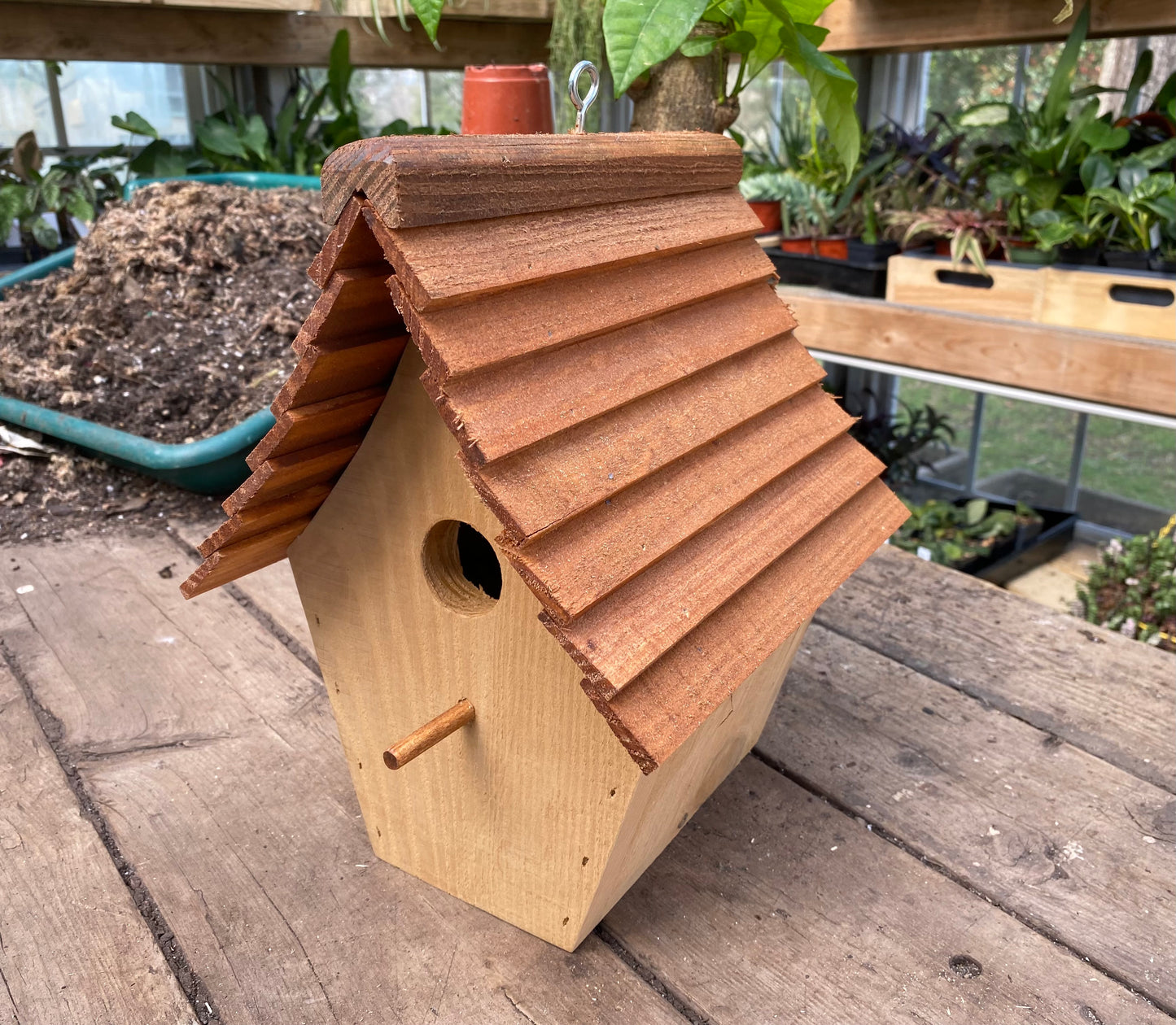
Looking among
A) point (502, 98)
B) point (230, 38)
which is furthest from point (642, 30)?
point (230, 38)

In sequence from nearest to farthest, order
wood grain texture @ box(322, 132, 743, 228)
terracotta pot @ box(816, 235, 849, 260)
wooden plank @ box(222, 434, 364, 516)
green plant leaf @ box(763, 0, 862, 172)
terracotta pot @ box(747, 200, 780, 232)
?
1. wood grain texture @ box(322, 132, 743, 228)
2. wooden plank @ box(222, 434, 364, 516)
3. green plant leaf @ box(763, 0, 862, 172)
4. terracotta pot @ box(816, 235, 849, 260)
5. terracotta pot @ box(747, 200, 780, 232)

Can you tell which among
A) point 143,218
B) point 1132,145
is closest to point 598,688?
point 1132,145

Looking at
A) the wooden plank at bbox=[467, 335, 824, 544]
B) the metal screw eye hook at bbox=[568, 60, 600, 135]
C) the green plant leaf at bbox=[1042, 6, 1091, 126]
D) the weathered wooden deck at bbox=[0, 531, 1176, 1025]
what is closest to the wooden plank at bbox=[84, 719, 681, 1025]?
the weathered wooden deck at bbox=[0, 531, 1176, 1025]

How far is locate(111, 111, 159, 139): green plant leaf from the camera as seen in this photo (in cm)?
264

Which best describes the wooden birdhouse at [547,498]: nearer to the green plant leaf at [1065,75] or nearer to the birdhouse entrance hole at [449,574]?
the birdhouse entrance hole at [449,574]

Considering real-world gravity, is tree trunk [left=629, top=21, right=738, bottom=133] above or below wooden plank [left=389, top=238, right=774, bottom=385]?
above

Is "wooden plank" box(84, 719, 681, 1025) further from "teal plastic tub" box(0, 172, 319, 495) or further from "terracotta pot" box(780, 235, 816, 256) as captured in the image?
"terracotta pot" box(780, 235, 816, 256)

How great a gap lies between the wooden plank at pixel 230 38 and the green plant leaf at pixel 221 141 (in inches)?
12.1

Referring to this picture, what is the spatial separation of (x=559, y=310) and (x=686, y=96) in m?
0.55

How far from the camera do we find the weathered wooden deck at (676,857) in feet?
2.48

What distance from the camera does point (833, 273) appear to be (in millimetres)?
2064

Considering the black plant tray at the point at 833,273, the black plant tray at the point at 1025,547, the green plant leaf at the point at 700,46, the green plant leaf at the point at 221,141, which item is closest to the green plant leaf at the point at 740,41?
the green plant leaf at the point at 700,46

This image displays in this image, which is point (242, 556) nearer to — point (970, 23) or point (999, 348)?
point (999, 348)

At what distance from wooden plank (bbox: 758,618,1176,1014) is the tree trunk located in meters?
0.66
